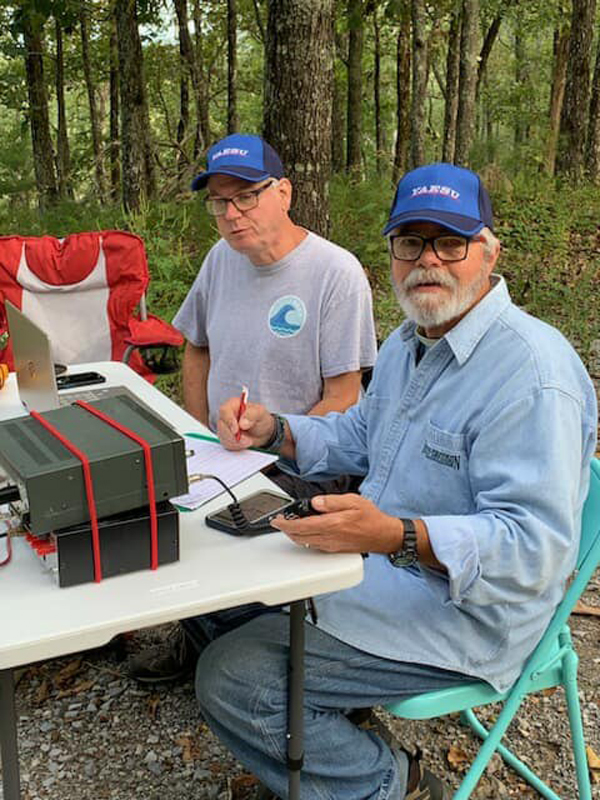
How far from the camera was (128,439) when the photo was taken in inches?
57.3

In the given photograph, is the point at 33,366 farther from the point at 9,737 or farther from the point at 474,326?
the point at 474,326

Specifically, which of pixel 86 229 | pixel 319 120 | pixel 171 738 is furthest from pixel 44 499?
pixel 86 229

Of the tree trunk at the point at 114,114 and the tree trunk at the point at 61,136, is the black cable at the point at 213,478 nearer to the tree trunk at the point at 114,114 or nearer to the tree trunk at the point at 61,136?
the tree trunk at the point at 61,136

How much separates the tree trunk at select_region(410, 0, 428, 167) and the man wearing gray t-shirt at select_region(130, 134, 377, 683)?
6.28m

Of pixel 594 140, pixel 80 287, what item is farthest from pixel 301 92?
pixel 594 140

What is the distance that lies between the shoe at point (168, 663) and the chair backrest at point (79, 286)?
1.69 meters

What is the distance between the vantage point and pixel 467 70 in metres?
8.62

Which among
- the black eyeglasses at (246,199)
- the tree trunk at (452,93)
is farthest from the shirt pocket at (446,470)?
the tree trunk at (452,93)

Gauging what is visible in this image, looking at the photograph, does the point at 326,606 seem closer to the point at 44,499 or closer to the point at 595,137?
the point at 44,499

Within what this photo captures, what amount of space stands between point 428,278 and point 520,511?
1.90ft

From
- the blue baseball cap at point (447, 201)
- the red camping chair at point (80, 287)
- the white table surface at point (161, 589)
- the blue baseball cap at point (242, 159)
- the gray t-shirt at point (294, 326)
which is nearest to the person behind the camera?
the white table surface at point (161, 589)

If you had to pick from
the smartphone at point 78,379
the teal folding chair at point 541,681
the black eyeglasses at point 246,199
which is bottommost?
the teal folding chair at point 541,681

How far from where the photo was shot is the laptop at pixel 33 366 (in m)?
2.09

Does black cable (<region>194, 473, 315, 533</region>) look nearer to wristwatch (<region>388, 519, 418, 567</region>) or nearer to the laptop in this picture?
wristwatch (<region>388, 519, 418, 567</region>)
